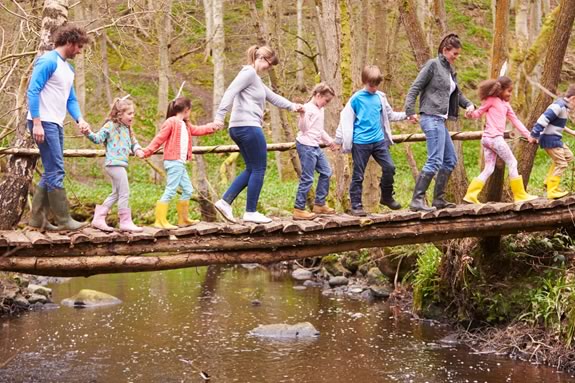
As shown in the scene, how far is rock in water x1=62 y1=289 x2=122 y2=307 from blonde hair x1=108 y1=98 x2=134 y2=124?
488cm

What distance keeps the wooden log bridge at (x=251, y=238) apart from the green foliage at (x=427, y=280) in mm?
2124

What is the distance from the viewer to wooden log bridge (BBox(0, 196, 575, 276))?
6363 millimetres

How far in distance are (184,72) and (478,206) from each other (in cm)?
2111

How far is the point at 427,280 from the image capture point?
1009 cm

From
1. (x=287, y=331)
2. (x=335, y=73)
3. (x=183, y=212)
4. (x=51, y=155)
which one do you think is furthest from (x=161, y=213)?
(x=335, y=73)

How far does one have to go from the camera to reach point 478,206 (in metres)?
7.61

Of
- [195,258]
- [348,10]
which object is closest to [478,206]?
[195,258]

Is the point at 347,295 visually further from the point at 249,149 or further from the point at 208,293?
the point at 249,149

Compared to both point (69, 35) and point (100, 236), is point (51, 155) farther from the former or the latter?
point (69, 35)

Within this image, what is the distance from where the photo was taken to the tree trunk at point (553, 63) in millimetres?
8594

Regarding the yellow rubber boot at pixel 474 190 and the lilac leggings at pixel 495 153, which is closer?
the lilac leggings at pixel 495 153

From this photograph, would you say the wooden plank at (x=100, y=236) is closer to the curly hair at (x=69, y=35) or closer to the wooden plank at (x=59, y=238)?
the wooden plank at (x=59, y=238)

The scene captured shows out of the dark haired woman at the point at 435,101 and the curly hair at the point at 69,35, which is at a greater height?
the curly hair at the point at 69,35

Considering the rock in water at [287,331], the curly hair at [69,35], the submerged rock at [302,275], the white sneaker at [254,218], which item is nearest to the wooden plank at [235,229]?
the white sneaker at [254,218]
